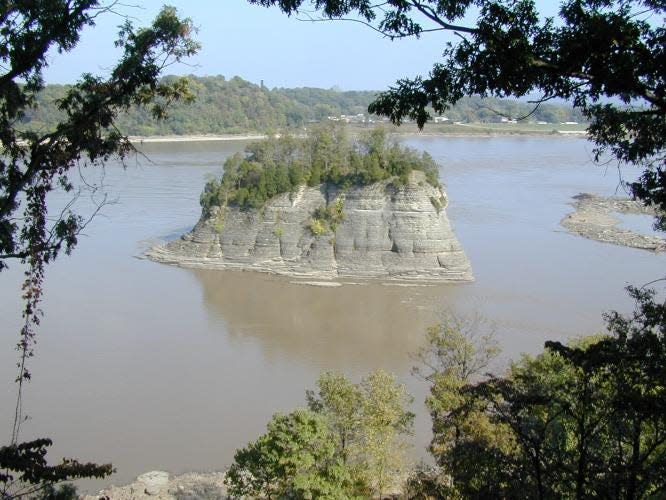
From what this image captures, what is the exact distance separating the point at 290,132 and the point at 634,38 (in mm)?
27852

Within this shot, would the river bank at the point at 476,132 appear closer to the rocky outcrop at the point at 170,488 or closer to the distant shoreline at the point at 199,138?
the distant shoreline at the point at 199,138

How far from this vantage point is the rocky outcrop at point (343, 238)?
27.0 meters

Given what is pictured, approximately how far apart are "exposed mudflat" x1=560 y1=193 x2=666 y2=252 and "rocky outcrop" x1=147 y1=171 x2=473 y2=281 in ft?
30.0

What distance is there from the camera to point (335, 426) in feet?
33.3

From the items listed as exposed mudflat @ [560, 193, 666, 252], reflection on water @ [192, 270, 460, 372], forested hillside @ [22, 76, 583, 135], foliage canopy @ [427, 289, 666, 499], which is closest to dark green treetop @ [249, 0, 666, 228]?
foliage canopy @ [427, 289, 666, 499]

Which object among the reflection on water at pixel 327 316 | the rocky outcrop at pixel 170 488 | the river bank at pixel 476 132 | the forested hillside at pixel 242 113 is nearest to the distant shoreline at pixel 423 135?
the river bank at pixel 476 132

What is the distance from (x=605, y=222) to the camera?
3825 cm

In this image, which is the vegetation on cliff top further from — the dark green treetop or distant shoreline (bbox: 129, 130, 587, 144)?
distant shoreline (bbox: 129, 130, 587, 144)

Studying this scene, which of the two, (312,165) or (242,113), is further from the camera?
(242,113)

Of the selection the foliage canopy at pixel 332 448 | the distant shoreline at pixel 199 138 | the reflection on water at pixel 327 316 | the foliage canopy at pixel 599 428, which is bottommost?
the reflection on water at pixel 327 316

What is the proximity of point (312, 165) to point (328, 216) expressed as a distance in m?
2.61

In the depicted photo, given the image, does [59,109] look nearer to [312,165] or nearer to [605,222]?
[312,165]

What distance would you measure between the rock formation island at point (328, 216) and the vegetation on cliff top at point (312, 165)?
4cm

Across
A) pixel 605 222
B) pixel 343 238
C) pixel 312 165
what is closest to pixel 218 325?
pixel 343 238
